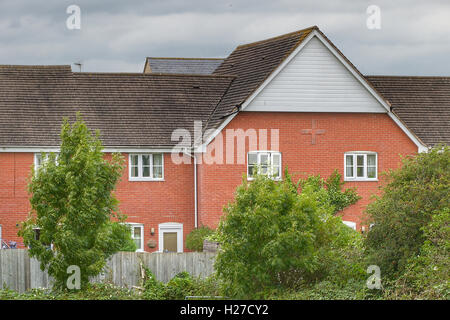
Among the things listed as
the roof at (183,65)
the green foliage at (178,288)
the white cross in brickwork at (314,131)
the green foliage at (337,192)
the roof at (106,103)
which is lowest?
the green foliage at (178,288)

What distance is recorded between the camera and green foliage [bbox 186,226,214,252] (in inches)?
1315

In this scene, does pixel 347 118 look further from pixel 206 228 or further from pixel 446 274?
pixel 446 274

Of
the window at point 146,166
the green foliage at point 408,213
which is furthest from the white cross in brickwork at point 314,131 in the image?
the green foliage at point 408,213

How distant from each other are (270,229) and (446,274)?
12.9ft

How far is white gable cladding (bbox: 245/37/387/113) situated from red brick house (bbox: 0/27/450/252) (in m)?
0.04

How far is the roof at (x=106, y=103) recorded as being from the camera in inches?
1382

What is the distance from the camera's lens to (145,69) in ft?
194

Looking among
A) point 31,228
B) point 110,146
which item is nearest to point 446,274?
point 31,228

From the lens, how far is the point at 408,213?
20094mm

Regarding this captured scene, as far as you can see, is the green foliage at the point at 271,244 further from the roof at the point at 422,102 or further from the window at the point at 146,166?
the roof at the point at 422,102

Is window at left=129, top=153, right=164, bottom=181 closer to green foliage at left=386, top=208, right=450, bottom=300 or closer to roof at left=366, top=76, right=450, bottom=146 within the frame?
roof at left=366, top=76, right=450, bottom=146

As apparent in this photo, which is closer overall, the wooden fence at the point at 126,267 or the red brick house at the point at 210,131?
the wooden fence at the point at 126,267

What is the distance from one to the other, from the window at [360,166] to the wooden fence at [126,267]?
1129cm
